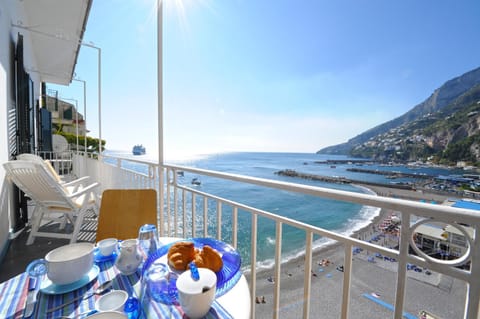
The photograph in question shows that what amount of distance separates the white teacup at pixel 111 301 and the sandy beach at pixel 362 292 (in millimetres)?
7728

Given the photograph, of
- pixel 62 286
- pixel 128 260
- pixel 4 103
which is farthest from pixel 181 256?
pixel 4 103

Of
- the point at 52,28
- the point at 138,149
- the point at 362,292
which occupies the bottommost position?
the point at 362,292

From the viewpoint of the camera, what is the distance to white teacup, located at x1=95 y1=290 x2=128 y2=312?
0.55 metres

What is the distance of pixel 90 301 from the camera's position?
0.59 meters

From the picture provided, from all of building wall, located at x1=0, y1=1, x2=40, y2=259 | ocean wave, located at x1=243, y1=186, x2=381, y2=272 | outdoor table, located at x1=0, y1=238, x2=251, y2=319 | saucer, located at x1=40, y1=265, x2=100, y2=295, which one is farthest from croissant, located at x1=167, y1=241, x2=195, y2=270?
ocean wave, located at x1=243, y1=186, x2=381, y2=272

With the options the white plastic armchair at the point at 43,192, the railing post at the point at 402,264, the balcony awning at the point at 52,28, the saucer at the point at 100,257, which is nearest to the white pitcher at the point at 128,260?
the saucer at the point at 100,257

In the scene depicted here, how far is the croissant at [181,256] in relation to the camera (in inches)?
26.9

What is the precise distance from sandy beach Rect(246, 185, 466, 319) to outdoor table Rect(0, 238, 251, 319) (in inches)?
301

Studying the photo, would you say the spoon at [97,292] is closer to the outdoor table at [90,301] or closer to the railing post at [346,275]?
the outdoor table at [90,301]

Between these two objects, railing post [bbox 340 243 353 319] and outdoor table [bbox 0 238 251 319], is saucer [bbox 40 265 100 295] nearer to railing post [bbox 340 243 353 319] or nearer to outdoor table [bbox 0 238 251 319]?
outdoor table [bbox 0 238 251 319]

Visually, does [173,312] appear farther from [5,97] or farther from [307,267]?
[5,97]

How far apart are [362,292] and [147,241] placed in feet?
36.7

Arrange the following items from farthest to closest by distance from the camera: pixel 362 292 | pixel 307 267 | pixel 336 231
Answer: pixel 336 231, pixel 362 292, pixel 307 267

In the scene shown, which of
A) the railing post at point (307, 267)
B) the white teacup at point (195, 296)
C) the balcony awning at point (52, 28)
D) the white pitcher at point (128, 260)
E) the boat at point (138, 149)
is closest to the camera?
the white teacup at point (195, 296)
